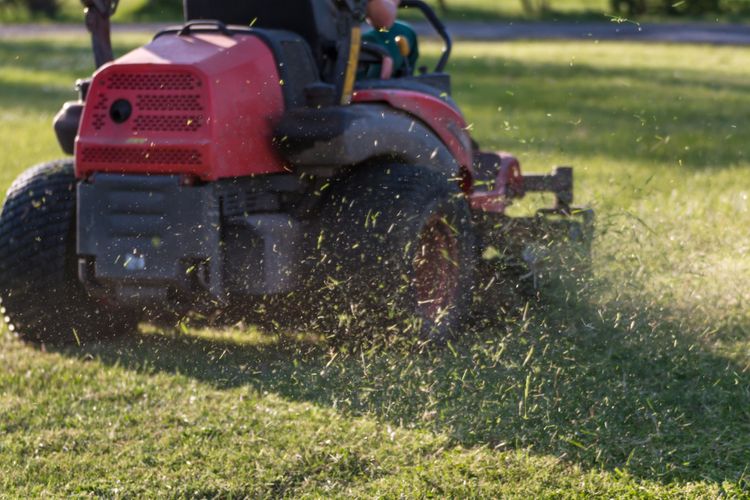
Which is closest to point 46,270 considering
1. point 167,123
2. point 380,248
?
point 167,123

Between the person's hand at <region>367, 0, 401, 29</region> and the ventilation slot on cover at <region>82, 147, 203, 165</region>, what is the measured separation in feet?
4.18

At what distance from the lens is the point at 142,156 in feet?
15.8

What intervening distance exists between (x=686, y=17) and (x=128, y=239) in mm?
27839

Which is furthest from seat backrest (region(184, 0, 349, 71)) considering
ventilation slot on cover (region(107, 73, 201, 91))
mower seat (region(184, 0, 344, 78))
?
ventilation slot on cover (region(107, 73, 201, 91))

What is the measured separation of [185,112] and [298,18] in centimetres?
80

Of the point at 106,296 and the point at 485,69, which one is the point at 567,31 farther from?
the point at 106,296

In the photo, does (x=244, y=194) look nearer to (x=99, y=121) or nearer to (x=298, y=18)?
(x=99, y=121)

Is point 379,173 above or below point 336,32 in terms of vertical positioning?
below

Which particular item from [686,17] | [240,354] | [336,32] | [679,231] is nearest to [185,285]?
[240,354]

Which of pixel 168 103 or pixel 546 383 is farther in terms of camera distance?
pixel 168 103

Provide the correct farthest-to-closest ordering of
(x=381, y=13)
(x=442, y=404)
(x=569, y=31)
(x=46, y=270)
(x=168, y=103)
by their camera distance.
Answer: (x=569, y=31) < (x=381, y=13) < (x=46, y=270) < (x=168, y=103) < (x=442, y=404)

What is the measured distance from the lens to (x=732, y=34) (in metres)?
24.7

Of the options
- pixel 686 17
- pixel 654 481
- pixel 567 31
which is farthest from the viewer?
pixel 686 17

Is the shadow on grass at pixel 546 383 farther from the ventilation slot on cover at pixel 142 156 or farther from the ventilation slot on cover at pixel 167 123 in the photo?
the ventilation slot on cover at pixel 167 123
